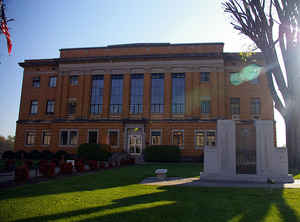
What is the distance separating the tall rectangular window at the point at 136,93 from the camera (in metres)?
37.4

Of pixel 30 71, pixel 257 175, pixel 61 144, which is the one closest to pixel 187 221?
pixel 257 175

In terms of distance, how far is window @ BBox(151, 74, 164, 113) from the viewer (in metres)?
36.9

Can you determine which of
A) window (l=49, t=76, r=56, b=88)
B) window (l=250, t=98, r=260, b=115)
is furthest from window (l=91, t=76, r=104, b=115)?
window (l=250, t=98, r=260, b=115)

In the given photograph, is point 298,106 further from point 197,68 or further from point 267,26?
point 197,68

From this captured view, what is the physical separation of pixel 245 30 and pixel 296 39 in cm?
430

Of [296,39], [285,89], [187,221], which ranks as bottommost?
[187,221]

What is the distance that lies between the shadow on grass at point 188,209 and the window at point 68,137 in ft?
98.6

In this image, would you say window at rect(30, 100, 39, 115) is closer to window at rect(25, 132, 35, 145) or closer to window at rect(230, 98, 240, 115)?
window at rect(25, 132, 35, 145)

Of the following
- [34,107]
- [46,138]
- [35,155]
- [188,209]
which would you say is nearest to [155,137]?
[46,138]

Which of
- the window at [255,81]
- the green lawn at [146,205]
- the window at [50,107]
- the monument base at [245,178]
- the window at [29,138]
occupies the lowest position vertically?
the green lawn at [146,205]

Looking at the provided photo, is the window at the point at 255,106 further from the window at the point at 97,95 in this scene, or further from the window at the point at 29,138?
the window at the point at 29,138

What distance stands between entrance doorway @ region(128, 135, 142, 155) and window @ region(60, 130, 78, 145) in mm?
8041

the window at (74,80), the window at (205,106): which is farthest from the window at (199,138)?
the window at (74,80)

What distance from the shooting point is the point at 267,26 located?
19922mm
